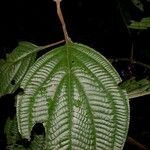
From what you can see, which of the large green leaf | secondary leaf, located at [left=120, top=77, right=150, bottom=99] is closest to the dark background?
secondary leaf, located at [left=120, top=77, right=150, bottom=99]

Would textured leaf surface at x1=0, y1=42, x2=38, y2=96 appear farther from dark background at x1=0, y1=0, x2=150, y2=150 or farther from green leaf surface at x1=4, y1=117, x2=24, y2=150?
dark background at x1=0, y1=0, x2=150, y2=150

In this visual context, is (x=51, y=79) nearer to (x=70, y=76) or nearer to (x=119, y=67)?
(x=70, y=76)

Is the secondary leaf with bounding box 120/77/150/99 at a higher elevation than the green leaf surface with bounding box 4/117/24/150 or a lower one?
higher

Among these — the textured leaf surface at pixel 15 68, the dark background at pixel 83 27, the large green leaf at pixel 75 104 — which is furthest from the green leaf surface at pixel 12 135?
the dark background at pixel 83 27

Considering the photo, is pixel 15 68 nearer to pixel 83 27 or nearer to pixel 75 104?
pixel 75 104

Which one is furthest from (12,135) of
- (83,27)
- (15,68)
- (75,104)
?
(83,27)

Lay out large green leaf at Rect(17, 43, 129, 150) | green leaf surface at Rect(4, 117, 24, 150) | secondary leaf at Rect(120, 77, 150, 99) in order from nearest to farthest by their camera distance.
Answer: large green leaf at Rect(17, 43, 129, 150) < secondary leaf at Rect(120, 77, 150, 99) < green leaf surface at Rect(4, 117, 24, 150)

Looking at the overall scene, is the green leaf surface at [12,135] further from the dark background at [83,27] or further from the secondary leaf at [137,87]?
the dark background at [83,27]
